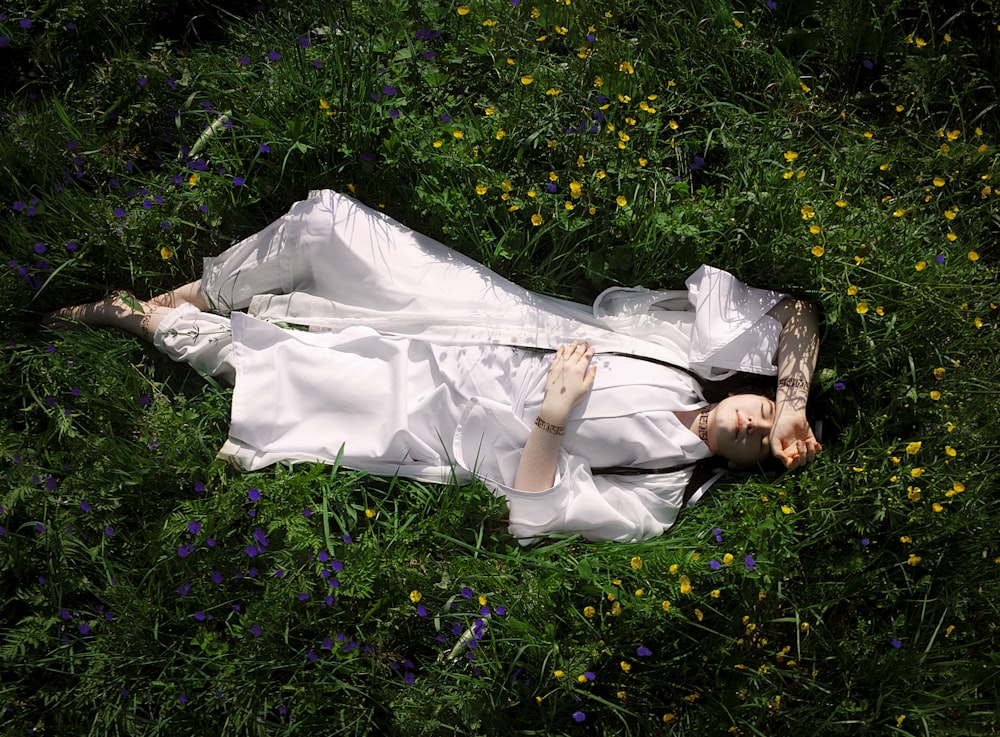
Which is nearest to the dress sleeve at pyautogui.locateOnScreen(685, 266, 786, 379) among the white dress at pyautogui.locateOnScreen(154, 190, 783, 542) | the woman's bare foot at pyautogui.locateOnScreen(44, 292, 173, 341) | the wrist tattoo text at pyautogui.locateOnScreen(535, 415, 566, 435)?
the white dress at pyautogui.locateOnScreen(154, 190, 783, 542)

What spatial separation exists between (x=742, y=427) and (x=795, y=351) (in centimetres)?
45

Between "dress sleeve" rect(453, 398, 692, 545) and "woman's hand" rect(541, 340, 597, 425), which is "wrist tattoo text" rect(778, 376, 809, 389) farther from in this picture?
"woman's hand" rect(541, 340, 597, 425)

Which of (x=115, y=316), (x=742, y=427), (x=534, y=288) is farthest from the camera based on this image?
(x=534, y=288)

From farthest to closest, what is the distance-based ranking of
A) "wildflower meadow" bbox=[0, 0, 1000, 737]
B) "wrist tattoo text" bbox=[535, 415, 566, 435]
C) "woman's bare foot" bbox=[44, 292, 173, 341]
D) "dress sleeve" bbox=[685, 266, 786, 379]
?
"woman's bare foot" bbox=[44, 292, 173, 341] → "dress sleeve" bbox=[685, 266, 786, 379] → "wrist tattoo text" bbox=[535, 415, 566, 435] → "wildflower meadow" bbox=[0, 0, 1000, 737]

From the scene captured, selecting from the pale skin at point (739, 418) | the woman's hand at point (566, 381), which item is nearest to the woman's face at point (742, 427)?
the pale skin at point (739, 418)

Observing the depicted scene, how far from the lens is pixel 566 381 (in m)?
3.22

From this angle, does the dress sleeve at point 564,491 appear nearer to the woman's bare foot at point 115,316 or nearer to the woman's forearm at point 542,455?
the woman's forearm at point 542,455

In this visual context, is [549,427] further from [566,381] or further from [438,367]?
[438,367]

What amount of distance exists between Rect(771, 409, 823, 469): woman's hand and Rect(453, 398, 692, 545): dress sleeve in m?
0.40

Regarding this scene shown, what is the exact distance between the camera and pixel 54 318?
3484mm

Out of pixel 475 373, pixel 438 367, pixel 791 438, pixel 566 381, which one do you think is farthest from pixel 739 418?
pixel 438 367

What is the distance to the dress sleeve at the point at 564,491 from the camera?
3186mm

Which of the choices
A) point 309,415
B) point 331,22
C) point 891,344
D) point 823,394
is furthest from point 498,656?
point 331,22

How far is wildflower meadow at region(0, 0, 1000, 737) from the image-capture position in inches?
121
